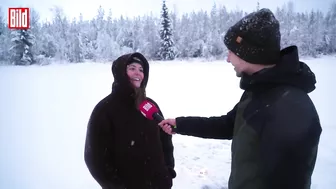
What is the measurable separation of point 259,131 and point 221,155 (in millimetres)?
3265

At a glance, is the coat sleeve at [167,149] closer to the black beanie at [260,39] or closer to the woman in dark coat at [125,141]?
the woman in dark coat at [125,141]

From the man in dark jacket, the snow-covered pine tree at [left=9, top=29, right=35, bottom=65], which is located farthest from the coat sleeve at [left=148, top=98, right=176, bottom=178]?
the snow-covered pine tree at [left=9, top=29, right=35, bottom=65]

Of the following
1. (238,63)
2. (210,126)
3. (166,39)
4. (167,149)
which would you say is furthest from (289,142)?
(166,39)

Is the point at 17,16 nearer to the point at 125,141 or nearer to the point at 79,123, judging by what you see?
the point at 79,123

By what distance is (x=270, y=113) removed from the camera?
35.6 inches

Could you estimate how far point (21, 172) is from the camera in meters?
3.68

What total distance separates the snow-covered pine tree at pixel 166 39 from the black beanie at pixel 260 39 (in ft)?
48.3

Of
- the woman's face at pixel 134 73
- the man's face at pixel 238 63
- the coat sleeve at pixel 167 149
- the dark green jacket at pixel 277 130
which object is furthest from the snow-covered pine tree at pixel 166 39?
the dark green jacket at pixel 277 130

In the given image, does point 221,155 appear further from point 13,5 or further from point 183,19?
point 183,19

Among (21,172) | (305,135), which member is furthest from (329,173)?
(21,172)

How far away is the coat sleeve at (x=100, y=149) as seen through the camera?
1.71 metres

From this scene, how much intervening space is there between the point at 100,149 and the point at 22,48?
12913mm

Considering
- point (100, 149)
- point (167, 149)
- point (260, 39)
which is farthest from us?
point (167, 149)

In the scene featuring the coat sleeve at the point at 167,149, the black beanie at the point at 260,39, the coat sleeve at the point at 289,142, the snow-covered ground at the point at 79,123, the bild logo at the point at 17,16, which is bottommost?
the snow-covered ground at the point at 79,123
